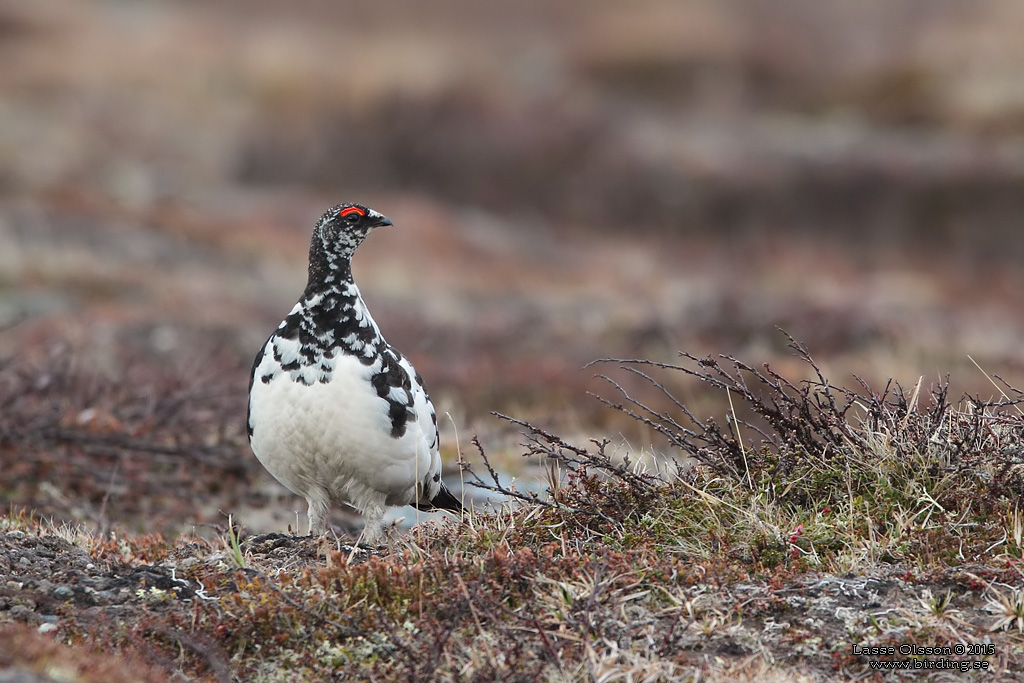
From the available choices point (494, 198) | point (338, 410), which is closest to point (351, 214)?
point (338, 410)

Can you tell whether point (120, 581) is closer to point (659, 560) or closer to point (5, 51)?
point (659, 560)

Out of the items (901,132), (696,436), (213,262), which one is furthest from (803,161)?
(696,436)

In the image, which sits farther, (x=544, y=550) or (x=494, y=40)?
(x=494, y=40)

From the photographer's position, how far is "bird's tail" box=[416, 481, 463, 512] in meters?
6.00

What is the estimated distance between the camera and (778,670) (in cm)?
395

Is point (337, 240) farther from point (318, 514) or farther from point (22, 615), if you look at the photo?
point (22, 615)

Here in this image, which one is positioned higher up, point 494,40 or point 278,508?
point 494,40

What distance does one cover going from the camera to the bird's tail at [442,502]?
6.00 m

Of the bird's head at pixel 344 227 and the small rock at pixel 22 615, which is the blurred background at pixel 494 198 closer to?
the bird's head at pixel 344 227

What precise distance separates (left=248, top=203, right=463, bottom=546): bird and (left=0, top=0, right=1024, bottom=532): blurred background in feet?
6.12

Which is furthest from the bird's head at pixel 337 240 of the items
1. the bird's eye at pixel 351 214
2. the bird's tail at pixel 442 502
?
the bird's tail at pixel 442 502

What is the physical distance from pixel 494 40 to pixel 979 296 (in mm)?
19214

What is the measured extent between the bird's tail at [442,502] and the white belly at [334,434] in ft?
1.39

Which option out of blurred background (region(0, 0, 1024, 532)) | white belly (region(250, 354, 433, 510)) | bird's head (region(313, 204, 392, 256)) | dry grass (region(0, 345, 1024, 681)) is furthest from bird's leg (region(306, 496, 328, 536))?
blurred background (region(0, 0, 1024, 532))
